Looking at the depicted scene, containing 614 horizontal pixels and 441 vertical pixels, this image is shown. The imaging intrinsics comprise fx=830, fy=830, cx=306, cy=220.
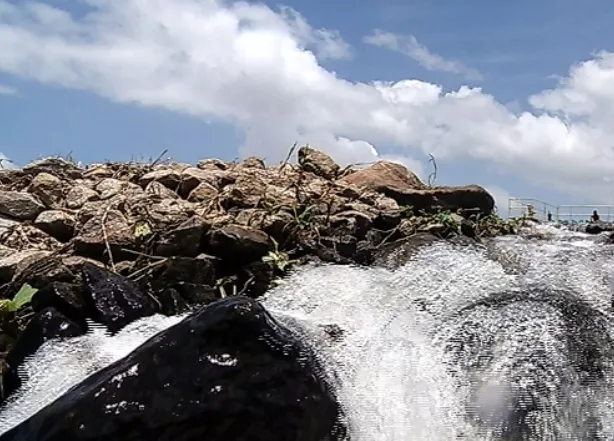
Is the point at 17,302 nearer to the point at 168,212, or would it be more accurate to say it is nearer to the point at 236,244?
the point at 236,244

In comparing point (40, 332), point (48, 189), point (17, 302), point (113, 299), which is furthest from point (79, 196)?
point (40, 332)

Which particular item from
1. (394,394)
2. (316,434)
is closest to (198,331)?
(316,434)

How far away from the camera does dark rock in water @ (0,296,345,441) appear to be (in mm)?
3504

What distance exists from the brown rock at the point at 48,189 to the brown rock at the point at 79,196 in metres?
0.09

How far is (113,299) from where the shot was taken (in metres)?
4.77

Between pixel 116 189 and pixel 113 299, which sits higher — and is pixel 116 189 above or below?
above

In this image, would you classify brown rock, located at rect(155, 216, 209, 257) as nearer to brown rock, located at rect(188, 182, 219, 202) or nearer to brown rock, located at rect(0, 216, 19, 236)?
brown rock, located at rect(188, 182, 219, 202)

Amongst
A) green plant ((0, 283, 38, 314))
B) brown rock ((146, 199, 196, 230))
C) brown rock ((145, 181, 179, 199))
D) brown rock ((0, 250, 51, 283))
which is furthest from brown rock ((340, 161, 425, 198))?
green plant ((0, 283, 38, 314))

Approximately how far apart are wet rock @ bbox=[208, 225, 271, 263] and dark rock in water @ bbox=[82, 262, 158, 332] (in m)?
0.72

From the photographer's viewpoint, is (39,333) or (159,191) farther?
(159,191)

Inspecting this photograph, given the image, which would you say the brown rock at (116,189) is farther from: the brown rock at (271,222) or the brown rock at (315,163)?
the brown rock at (315,163)

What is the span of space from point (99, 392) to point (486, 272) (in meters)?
3.20

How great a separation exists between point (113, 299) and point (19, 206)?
6.26 ft

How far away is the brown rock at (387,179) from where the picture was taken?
736 cm
